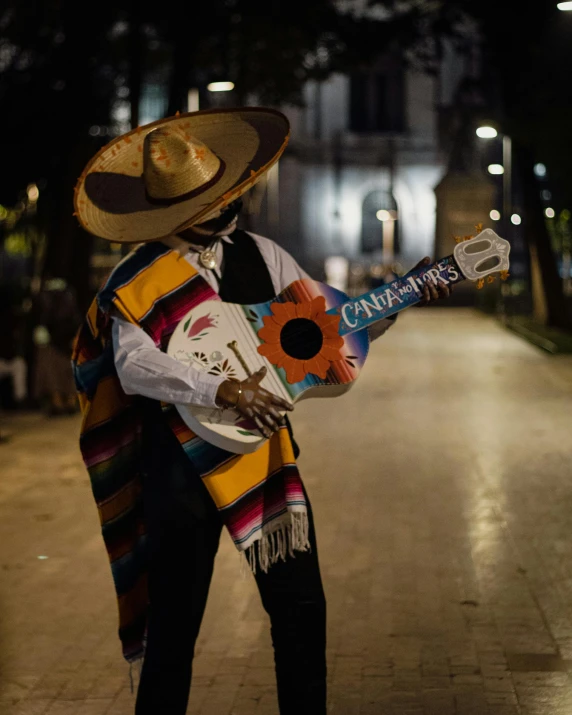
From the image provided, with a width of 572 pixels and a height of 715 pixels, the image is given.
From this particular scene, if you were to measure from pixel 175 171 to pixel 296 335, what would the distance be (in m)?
0.60

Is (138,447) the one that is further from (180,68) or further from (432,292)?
(180,68)

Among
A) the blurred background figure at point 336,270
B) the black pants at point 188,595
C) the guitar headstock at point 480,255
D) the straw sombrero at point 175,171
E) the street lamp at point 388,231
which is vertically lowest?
the blurred background figure at point 336,270

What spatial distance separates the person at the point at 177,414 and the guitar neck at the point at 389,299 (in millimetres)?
62

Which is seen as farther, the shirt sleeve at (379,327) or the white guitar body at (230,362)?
the shirt sleeve at (379,327)

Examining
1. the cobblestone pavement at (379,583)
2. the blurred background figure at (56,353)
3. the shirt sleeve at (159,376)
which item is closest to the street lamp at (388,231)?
the blurred background figure at (56,353)

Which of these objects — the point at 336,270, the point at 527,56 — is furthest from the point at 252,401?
the point at 336,270

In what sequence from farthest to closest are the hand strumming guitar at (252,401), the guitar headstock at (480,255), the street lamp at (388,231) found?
1. the street lamp at (388,231)
2. the guitar headstock at (480,255)
3. the hand strumming guitar at (252,401)

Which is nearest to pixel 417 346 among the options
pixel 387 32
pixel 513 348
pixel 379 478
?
pixel 513 348

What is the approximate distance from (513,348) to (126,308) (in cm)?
2325

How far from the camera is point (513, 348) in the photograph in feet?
87.8

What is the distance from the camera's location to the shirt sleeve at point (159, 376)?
388 cm

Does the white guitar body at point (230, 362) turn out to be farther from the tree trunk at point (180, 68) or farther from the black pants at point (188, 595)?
the tree trunk at point (180, 68)

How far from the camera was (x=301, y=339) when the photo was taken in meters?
4.10

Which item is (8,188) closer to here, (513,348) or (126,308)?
(513,348)
